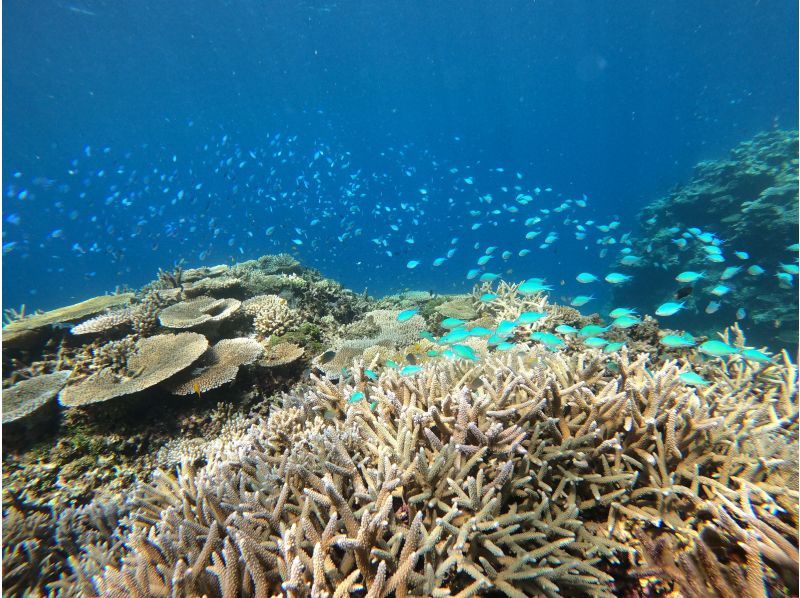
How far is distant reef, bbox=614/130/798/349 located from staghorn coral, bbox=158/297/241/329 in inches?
623

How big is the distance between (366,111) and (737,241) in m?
80.8

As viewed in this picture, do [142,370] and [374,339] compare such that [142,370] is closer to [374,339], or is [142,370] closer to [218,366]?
[218,366]

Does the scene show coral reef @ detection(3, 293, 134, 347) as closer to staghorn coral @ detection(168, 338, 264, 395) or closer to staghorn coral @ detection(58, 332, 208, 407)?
staghorn coral @ detection(58, 332, 208, 407)

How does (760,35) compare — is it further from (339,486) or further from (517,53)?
(339,486)

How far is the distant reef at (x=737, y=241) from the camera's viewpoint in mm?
14938

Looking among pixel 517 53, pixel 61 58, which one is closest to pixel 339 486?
pixel 61 58

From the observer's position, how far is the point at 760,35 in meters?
56.6

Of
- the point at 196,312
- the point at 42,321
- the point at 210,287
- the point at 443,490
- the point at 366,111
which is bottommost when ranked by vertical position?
the point at 443,490

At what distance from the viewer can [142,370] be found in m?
5.26

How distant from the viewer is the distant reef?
14.9 meters

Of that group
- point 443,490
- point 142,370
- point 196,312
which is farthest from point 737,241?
point 142,370

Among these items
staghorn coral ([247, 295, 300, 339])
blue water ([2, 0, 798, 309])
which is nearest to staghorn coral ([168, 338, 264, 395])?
staghorn coral ([247, 295, 300, 339])

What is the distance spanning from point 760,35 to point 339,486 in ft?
306

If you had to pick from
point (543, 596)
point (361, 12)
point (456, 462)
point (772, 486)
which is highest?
point (361, 12)
